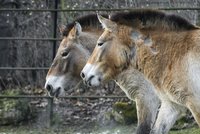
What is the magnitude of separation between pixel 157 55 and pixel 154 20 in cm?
42

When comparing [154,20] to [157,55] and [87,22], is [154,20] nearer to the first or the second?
[157,55]

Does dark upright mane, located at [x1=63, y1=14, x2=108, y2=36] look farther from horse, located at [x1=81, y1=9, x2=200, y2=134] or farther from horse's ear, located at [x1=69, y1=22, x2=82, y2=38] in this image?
horse, located at [x1=81, y1=9, x2=200, y2=134]

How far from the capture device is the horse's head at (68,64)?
9445 millimetres

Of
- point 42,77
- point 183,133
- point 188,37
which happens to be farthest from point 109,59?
point 42,77

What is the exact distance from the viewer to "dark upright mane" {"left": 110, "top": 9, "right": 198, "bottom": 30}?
790cm

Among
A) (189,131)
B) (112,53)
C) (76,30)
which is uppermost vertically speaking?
(112,53)

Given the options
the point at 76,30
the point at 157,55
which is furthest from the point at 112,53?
the point at 76,30

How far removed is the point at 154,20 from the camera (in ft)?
26.4

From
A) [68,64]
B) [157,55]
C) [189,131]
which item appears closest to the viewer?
[157,55]

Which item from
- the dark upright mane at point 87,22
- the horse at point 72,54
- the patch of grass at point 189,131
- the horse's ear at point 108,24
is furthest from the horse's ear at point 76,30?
the patch of grass at point 189,131

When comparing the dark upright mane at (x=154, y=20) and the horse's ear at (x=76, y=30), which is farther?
the horse's ear at (x=76, y=30)

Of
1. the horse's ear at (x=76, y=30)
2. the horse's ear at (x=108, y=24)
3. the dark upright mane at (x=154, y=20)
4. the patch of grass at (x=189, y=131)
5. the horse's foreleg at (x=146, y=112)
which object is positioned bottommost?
the patch of grass at (x=189, y=131)

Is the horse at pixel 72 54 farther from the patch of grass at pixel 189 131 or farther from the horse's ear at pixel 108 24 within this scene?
the patch of grass at pixel 189 131

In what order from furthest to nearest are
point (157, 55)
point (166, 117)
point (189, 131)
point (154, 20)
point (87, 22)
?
point (189, 131) < point (87, 22) < point (166, 117) < point (154, 20) < point (157, 55)
